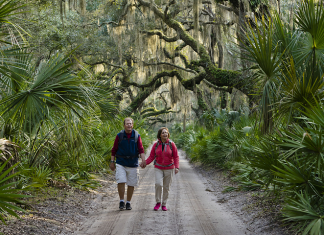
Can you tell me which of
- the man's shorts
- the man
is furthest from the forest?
the man's shorts

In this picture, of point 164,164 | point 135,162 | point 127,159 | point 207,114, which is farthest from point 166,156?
point 207,114

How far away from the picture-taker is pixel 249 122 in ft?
30.2

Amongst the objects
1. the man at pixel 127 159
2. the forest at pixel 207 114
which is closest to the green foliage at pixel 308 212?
the forest at pixel 207 114

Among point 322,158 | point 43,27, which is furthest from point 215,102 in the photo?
point 322,158

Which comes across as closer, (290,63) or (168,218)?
(290,63)

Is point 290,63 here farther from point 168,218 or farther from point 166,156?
point 168,218

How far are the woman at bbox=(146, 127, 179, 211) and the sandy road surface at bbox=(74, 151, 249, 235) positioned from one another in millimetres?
334

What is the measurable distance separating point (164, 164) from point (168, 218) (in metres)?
1.04

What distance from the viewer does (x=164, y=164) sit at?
20.0 feet

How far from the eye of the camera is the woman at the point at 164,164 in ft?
20.0

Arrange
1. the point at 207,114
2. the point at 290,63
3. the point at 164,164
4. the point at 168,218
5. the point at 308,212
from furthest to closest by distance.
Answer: the point at 207,114 < the point at 164,164 < the point at 168,218 < the point at 290,63 < the point at 308,212

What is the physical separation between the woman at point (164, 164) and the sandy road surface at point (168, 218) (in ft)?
1.10

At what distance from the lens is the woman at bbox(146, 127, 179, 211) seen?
6086mm

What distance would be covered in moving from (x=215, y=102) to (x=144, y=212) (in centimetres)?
1769
